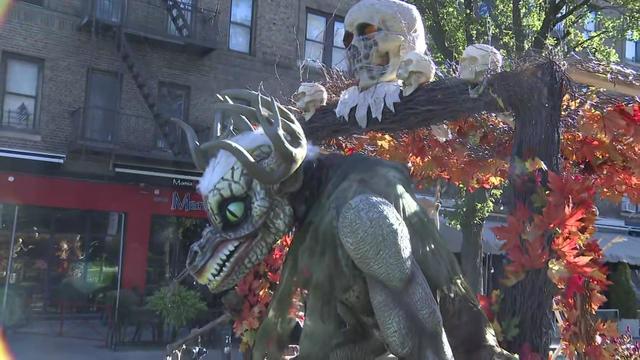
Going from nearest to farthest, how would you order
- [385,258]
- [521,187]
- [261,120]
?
1. [385,258]
2. [261,120]
3. [521,187]

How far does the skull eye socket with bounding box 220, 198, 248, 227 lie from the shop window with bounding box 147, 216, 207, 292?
1455 cm

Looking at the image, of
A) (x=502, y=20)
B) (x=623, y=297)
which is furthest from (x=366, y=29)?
(x=623, y=297)

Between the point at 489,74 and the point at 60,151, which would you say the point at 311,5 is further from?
the point at 489,74

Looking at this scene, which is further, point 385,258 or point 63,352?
point 63,352

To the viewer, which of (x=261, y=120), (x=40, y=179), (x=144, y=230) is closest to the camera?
(x=261, y=120)

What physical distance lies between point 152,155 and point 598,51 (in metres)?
10.3

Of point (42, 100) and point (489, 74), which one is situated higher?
point (42, 100)

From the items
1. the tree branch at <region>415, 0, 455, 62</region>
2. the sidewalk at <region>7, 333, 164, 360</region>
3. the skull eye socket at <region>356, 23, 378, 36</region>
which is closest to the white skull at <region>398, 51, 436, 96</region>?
the skull eye socket at <region>356, 23, 378, 36</region>

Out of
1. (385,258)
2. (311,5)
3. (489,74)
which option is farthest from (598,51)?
(385,258)

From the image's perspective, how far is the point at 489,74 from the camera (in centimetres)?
286

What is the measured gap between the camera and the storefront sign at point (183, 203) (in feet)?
56.0

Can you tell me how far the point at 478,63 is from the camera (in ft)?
9.54

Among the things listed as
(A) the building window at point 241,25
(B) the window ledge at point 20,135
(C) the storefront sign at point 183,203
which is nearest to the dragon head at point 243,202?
(B) the window ledge at point 20,135

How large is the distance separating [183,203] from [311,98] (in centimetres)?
1389
